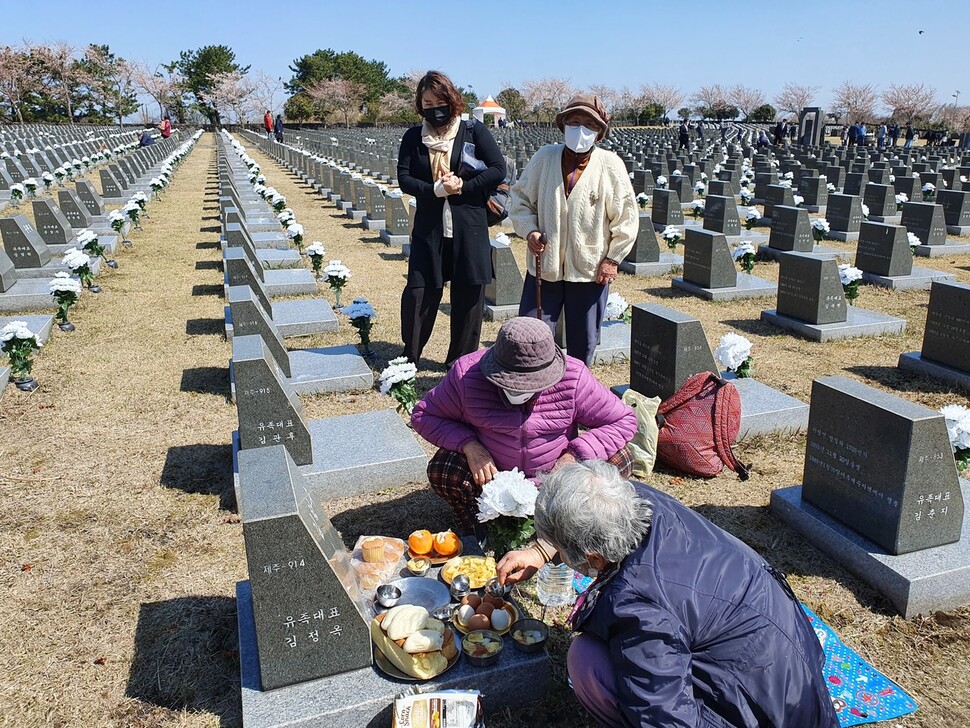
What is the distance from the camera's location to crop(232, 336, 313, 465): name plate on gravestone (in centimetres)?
417

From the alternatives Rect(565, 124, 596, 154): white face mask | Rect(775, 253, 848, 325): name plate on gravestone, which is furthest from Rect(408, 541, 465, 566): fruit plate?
Rect(775, 253, 848, 325): name plate on gravestone

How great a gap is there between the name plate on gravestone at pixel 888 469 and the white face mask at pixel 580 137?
1.85m

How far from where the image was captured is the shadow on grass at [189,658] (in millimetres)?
2883

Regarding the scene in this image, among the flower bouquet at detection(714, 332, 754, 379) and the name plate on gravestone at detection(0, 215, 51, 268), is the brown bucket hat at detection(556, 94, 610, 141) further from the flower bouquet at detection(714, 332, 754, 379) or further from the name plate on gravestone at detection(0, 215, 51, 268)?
the name plate on gravestone at detection(0, 215, 51, 268)

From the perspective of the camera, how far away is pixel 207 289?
9.75 metres

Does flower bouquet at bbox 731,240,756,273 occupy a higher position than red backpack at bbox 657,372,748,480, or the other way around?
flower bouquet at bbox 731,240,756,273

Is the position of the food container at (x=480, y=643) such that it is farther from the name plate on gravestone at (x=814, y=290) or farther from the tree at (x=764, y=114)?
the tree at (x=764, y=114)

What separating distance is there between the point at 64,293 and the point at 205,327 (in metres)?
1.35

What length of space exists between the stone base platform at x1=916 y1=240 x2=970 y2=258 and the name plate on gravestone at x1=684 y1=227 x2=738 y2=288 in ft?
13.8

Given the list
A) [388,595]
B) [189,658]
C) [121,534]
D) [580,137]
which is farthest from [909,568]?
[121,534]

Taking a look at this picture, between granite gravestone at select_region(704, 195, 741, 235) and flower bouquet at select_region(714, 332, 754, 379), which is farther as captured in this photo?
granite gravestone at select_region(704, 195, 741, 235)

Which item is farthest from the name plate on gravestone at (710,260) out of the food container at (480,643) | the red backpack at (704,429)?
the food container at (480,643)

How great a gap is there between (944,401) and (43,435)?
6526mm

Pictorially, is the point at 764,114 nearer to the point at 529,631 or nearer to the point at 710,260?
the point at 710,260
